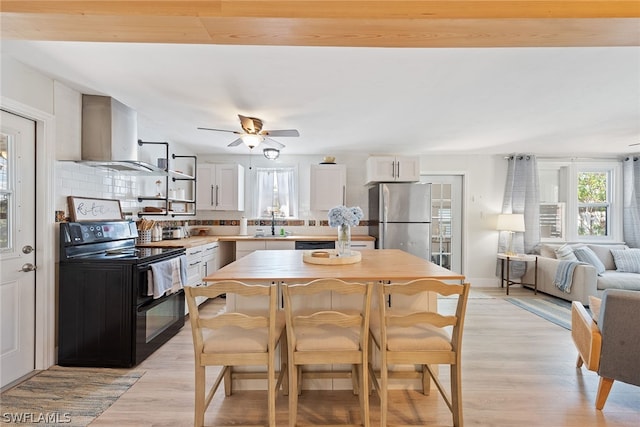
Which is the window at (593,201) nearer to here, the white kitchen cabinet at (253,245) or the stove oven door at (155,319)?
the white kitchen cabinet at (253,245)

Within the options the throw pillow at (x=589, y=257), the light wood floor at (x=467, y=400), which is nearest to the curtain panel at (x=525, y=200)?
the throw pillow at (x=589, y=257)

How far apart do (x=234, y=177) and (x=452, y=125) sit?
333 centimetres

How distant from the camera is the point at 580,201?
5.47 meters

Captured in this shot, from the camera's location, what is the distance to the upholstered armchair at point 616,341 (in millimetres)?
1914

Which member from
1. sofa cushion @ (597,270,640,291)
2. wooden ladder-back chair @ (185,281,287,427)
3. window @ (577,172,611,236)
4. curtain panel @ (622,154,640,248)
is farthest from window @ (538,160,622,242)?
wooden ladder-back chair @ (185,281,287,427)

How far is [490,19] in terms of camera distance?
137cm

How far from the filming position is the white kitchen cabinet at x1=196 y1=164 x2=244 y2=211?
5.07m

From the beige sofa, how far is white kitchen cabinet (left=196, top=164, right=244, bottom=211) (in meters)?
4.96

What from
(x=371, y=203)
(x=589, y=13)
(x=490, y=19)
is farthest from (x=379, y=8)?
(x=371, y=203)

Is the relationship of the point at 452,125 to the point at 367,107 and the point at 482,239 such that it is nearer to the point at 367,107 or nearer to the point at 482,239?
the point at 367,107

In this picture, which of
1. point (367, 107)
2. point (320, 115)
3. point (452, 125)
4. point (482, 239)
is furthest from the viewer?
point (482, 239)

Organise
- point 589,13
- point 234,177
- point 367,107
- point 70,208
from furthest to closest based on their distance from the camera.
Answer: point 234,177 → point 367,107 → point 70,208 → point 589,13

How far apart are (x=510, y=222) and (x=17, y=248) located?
6.00m

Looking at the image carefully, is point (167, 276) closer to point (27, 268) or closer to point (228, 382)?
point (27, 268)
